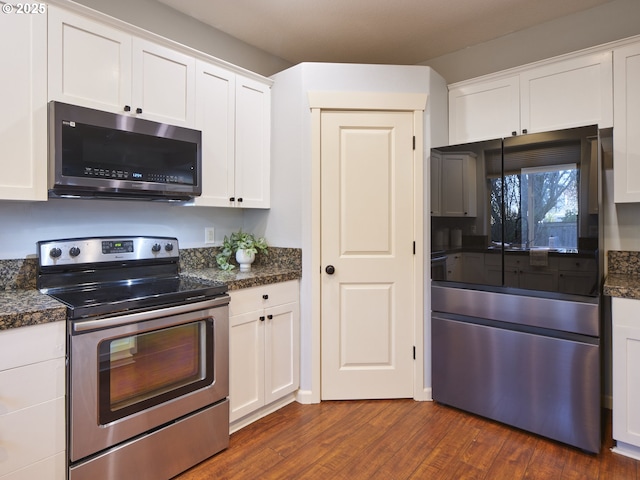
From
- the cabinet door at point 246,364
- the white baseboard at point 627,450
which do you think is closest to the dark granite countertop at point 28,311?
the cabinet door at point 246,364

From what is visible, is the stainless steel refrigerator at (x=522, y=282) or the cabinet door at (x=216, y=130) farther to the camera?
the cabinet door at (x=216, y=130)

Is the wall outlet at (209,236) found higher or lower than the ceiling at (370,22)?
lower

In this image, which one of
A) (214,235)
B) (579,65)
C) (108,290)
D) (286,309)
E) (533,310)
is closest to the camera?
(108,290)

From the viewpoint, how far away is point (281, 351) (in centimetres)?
245

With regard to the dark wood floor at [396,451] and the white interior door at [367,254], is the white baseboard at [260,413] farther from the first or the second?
the white interior door at [367,254]

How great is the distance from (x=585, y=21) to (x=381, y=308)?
2.42m

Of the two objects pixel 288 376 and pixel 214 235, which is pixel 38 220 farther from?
pixel 288 376

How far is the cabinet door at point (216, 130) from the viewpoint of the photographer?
7.55ft

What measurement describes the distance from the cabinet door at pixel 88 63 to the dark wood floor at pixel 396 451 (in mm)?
1926

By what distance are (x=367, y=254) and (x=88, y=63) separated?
1914 mm

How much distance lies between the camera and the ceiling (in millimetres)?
2424

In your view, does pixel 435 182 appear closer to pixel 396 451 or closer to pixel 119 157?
pixel 396 451

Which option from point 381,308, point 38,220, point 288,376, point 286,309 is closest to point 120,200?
point 38,220

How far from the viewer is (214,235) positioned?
2732 mm
